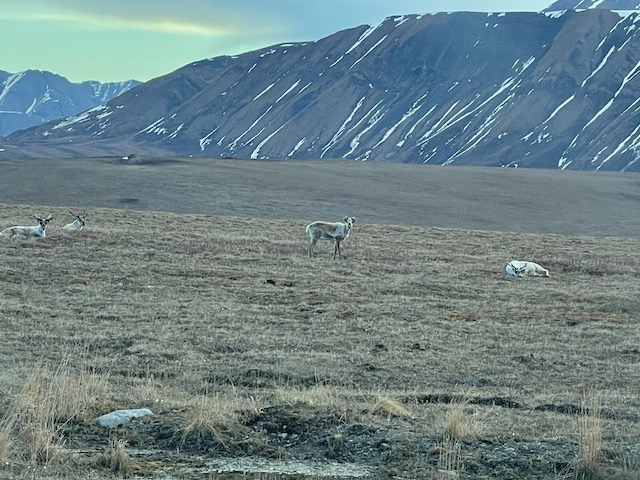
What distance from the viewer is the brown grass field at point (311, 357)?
28.7 ft

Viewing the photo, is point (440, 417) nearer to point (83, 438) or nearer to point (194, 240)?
point (83, 438)

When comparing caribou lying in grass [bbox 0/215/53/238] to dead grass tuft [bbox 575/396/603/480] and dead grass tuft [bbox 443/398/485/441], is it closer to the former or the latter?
dead grass tuft [bbox 443/398/485/441]

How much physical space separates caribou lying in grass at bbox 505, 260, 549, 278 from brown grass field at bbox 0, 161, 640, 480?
1.90 ft

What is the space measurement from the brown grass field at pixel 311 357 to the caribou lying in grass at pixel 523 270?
58 centimetres

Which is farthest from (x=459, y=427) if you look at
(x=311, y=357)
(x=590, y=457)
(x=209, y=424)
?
(x=311, y=357)

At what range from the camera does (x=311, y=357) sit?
14.6 meters

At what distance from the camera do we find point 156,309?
60.3 feet

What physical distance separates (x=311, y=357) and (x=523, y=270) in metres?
13.4

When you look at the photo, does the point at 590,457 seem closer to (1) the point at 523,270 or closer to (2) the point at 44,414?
(2) the point at 44,414

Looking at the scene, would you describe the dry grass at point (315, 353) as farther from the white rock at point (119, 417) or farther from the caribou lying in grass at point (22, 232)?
the caribou lying in grass at point (22, 232)

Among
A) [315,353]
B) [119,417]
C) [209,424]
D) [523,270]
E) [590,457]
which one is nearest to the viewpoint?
[590,457]

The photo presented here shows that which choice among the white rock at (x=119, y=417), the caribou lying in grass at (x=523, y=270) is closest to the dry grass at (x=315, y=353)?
the white rock at (x=119, y=417)

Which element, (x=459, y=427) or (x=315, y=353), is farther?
(x=315, y=353)

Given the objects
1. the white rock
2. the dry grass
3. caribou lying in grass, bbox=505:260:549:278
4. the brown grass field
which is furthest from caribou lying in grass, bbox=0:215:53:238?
the white rock
